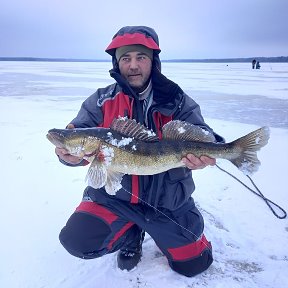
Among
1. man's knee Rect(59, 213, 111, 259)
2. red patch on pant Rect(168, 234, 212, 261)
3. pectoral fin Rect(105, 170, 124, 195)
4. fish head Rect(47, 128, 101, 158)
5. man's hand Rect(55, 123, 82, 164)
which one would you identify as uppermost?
fish head Rect(47, 128, 101, 158)

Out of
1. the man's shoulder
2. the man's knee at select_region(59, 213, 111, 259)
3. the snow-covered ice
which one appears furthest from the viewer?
the man's shoulder

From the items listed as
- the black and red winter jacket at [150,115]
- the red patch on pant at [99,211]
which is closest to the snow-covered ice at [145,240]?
the red patch on pant at [99,211]

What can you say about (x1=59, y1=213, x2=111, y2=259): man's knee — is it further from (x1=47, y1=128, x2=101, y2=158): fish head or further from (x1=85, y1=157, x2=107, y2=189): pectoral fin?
(x1=47, y1=128, x2=101, y2=158): fish head

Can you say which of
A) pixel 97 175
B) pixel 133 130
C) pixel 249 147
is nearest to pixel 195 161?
pixel 249 147

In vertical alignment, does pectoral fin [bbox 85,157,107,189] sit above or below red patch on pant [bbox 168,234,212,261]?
above

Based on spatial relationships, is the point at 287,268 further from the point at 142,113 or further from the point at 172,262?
the point at 142,113

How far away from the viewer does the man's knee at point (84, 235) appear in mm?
2650

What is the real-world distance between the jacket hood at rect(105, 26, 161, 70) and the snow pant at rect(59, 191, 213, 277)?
139cm

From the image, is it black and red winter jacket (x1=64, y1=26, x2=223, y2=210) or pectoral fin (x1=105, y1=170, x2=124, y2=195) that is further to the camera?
black and red winter jacket (x1=64, y1=26, x2=223, y2=210)

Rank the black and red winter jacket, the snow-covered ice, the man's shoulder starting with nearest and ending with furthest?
the snow-covered ice, the black and red winter jacket, the man's shoulder

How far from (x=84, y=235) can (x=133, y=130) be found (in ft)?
3.19

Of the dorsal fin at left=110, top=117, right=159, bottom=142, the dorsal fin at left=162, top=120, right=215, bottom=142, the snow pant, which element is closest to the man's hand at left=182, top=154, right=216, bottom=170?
the dorsal fin at left=162, top=120, right=215, bottom=142

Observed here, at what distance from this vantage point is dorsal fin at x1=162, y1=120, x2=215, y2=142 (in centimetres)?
263

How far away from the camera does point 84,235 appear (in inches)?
106
